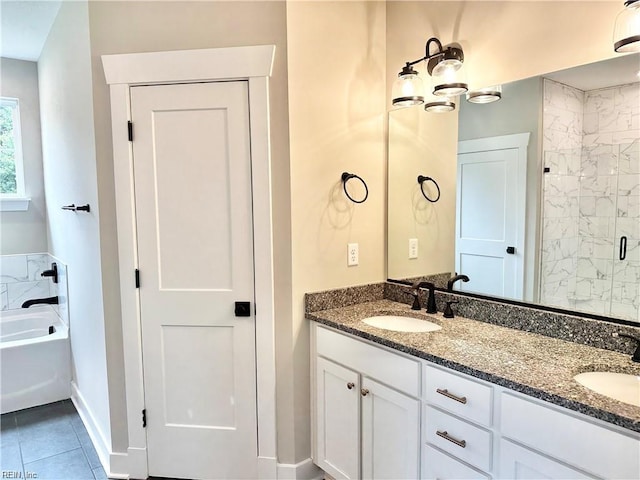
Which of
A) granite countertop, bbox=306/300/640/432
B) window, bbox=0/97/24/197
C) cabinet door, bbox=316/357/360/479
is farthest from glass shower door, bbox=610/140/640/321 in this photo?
window, bbox=0/97/24/197

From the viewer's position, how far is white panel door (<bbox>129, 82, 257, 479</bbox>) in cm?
209

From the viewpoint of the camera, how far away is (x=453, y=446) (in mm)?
1545

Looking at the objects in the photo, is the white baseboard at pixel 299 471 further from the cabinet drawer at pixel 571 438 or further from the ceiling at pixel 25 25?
the ceiling at pixel 25 25

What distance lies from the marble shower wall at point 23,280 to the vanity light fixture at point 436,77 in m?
3.12

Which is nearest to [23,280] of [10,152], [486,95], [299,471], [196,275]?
[10,152]

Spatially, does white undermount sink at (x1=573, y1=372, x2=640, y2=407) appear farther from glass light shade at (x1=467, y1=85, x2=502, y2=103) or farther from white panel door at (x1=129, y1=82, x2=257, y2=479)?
white panel door at (x1=129, y1=82, x2=257, y2=479)

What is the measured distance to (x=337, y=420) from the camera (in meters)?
2.07

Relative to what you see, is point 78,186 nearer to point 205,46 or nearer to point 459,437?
point 205,46

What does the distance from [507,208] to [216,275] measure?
140 centimetres

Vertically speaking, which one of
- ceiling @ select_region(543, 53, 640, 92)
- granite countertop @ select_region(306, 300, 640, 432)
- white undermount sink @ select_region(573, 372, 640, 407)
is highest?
ceiling @ select_region(543, 53, 640, 92)

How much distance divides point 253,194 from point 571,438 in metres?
1.54

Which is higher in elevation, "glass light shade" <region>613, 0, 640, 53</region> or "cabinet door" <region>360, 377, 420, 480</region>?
"glass light shade" <region>613, 0, 640, 53</region>

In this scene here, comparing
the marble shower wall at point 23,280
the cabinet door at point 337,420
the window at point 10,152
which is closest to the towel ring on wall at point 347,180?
the cabinet door at point 337,420

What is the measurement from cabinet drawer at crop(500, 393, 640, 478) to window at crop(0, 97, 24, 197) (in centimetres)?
412
